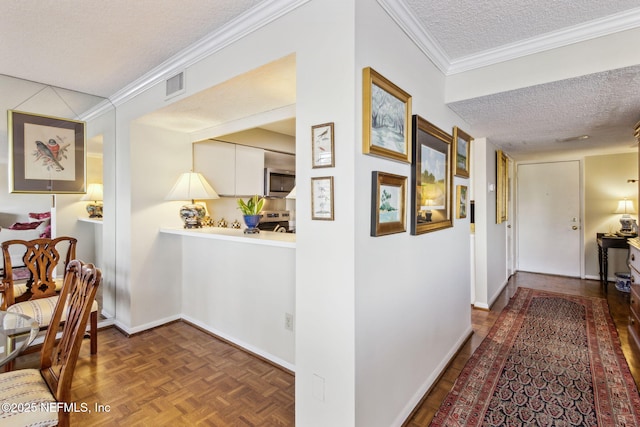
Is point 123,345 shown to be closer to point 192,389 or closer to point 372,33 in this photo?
point 192,389

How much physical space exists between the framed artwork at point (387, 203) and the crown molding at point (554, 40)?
1.19m

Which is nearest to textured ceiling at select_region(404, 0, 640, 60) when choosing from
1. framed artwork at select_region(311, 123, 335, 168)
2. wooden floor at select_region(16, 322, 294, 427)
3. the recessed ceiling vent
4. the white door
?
framed artwork at select_region(311, 123, 335, 168)

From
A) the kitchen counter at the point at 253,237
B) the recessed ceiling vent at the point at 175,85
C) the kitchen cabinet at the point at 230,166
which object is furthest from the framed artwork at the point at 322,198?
the kitchen cabinet at the point at 230,166

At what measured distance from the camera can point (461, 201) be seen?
113 inches

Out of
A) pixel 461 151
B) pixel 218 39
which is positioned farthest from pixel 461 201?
pixel 218 39

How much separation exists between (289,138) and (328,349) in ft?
11.7

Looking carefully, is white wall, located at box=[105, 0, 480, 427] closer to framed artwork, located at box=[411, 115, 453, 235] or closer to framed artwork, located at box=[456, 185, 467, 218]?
framed artwork, located at box=[411, 115, 453, 235]

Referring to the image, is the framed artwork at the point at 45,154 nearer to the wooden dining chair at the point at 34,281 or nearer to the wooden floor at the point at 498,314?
the wooden dining chair at the point at 34,281

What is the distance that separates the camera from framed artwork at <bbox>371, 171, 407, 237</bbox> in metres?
1.57

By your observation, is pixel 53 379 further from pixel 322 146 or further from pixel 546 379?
pixel 546 379

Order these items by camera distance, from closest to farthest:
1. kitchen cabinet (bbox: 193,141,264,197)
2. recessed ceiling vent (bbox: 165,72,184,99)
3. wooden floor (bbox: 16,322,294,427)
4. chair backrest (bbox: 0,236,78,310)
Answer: wooden floor (bbox: 16,322,294,427), recessed ceiling vent (bbox: 165,72,184,99), chair backrest (bbox: 0,236,78,310), kitchen cabinet (bbox: 193,141,264,197)

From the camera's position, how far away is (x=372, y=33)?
1555mm

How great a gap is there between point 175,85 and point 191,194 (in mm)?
1083

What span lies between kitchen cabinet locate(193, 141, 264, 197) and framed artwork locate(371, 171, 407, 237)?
8.18ft
